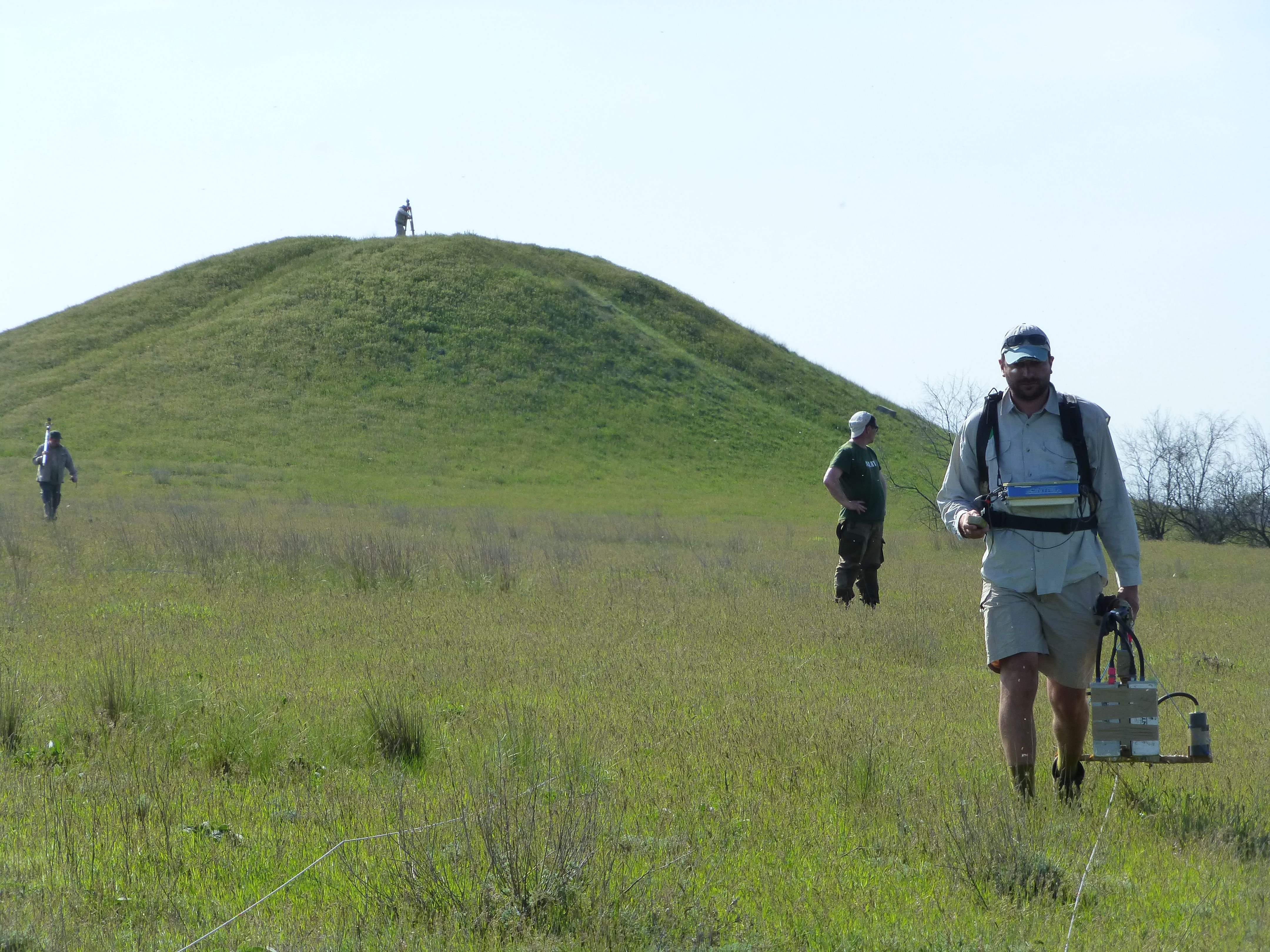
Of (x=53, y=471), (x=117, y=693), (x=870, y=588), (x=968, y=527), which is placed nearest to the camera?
(x=968, y=527)

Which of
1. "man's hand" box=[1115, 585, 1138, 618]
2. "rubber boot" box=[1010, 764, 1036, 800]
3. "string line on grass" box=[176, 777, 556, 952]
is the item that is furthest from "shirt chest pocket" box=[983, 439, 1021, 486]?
"string line on grass" box=[176, 777, 556, 952]

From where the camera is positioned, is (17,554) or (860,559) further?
(17,554)

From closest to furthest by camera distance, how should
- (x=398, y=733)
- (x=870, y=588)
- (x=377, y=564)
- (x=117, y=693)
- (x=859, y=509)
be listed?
1. (x=398, y=733)
2. (x=117, y=693)
3. (x=859, y=509)
4. (x=870, y=588)
5. (x=377, y=564)

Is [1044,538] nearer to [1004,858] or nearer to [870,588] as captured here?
[1004,858]

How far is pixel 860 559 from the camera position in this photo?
1088cm

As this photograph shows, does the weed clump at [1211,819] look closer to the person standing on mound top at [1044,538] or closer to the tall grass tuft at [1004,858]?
the person standing on mound top at [1044,538]

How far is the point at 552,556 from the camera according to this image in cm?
1634

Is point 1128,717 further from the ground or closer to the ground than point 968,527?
closer to the ground

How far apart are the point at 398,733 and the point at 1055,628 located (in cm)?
313

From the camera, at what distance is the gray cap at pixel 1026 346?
15.3 feet

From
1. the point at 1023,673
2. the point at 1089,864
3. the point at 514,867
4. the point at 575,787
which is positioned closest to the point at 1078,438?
the point at 1023,673

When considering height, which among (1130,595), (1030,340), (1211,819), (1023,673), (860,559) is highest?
(1030,340)

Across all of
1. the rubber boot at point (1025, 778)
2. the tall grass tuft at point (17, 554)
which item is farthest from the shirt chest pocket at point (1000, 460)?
the tall grass tuft at point (17, 554)

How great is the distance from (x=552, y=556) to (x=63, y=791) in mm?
11574
